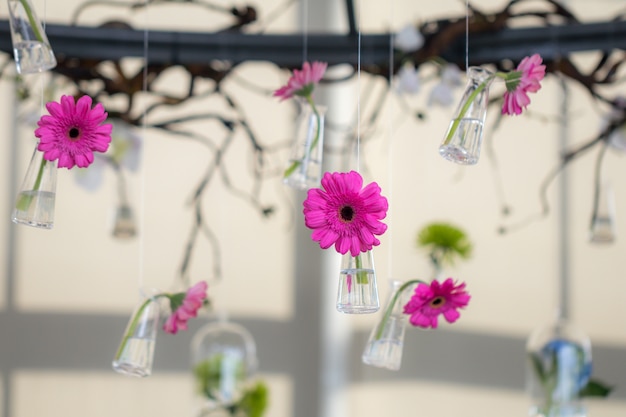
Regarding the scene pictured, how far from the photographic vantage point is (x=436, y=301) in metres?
1.39

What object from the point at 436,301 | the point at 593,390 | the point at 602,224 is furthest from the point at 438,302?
the point at 602,224

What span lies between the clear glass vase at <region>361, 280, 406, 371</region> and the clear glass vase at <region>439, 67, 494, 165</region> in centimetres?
26

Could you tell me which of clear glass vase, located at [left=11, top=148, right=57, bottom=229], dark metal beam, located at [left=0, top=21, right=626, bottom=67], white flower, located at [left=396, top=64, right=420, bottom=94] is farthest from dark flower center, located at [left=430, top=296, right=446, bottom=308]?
white flower, located at [left=396, top=64, right=420, bottom=94]

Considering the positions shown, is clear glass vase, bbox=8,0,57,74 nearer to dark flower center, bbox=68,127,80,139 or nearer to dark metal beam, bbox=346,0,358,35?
dark flower center, bbox=68,127,80,139

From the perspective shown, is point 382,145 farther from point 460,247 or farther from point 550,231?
point 460,247

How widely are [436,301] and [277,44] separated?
71 centimetres

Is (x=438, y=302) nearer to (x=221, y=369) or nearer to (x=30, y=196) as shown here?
(x=30, y=196)

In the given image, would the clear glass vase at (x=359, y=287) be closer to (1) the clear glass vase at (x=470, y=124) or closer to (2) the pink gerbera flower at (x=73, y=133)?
(1) the clear glass vase at (x=470, y=124)

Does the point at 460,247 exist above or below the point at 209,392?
above

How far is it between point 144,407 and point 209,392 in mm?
631

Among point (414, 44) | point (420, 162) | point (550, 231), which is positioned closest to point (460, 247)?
point (414, 44)

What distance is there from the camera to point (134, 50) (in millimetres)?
1857

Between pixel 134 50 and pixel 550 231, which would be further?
pixel 550 231

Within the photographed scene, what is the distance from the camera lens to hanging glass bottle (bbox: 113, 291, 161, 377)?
1.49 m
